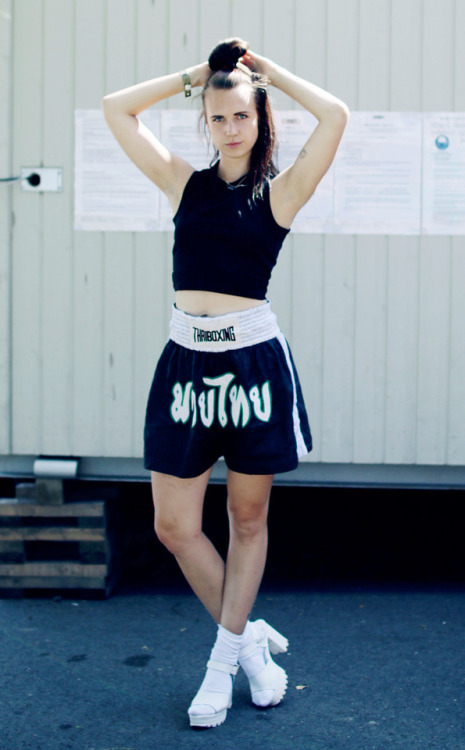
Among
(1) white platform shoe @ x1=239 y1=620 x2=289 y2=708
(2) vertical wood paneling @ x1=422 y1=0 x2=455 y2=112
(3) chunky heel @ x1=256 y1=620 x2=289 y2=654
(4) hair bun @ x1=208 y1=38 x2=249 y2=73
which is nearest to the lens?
(4) hair bun @ x1=208 y1=38 x2=249 y2=73

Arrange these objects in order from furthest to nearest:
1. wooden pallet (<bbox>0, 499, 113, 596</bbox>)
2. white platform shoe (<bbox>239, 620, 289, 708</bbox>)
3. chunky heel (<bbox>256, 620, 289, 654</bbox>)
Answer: wooden pallet (<bbox>0, 499, 113, 596</bbox>)
chunky heel (<bbox>256, 620, 289, 654</bbox>)
white platform shoe (<bbox>239, 620, 289, 708</bbox>)

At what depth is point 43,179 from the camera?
3.37m

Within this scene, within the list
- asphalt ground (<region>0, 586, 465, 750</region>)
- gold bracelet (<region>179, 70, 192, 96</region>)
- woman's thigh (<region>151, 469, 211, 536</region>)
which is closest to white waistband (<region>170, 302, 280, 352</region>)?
woman's thigh (<region>151, 469, 211, 536</region>)

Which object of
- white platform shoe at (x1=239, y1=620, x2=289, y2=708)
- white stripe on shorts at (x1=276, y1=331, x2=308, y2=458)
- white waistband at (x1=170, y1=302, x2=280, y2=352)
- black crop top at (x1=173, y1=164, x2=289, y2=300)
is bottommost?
white platform shoe at (x1=239, y1=620, x2=289, y2=708)

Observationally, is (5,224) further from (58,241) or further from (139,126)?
(139,126)

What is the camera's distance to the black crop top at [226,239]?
2.30m

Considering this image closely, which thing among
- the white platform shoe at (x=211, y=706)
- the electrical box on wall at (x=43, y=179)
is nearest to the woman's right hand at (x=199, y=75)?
Result: the electrical box on wall at (x=43, y=179)

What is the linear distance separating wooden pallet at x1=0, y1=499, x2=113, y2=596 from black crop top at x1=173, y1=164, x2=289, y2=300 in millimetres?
1405

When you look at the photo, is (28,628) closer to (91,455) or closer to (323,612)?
(91,455)

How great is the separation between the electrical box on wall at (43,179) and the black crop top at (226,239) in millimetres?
1173

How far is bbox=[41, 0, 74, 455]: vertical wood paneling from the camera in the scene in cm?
334

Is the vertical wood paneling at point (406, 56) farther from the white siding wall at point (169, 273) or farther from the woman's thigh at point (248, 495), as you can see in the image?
the woman's thigh at point (248, 495)

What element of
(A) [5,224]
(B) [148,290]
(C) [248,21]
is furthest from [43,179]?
(C) [248,21]

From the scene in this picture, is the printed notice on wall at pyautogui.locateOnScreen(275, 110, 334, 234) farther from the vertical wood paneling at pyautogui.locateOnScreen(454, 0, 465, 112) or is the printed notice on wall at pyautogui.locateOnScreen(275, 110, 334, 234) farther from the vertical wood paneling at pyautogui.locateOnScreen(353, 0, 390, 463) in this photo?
the vertical wood paneling at pyautogui.locateOnScreen(454, 0, 465, 112)
